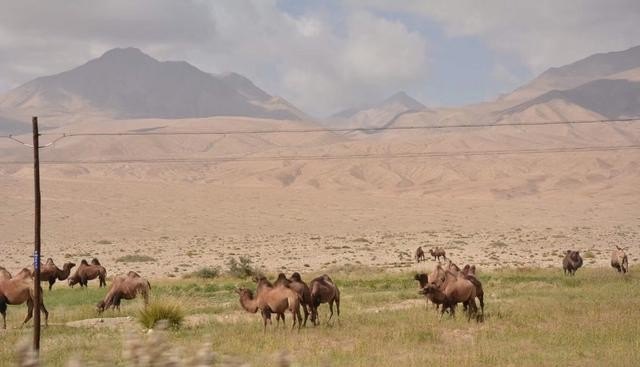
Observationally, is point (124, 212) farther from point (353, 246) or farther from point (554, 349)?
point (554, 349)

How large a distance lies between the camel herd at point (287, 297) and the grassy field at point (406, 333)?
1.47ft

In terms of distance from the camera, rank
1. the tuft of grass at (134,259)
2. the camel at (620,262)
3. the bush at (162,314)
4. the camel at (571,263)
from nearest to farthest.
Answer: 1. the bush at (162,314)
2. the camel at (620,262)
3. the camel at (571,263)
4. the tuft of grass at (134,259)

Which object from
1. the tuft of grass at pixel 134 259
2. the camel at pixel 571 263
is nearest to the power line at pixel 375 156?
the tuft of grass at pixel 134 259

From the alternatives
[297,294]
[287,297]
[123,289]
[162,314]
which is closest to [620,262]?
[297,294]

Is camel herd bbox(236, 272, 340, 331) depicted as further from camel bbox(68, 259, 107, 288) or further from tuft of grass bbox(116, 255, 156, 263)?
tuft of grass bbox(116, 255, 156, 263)

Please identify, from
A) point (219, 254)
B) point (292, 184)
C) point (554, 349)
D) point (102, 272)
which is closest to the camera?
point (554, 349)

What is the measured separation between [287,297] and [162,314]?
304cm

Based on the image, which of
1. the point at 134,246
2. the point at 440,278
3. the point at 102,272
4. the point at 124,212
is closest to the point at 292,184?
the point at 124,212

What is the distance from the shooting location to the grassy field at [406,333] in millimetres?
13023

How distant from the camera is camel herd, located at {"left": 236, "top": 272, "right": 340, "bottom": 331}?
16.5 meters

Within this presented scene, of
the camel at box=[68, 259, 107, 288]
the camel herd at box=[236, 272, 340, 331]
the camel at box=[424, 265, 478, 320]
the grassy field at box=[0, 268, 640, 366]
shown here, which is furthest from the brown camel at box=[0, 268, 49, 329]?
the camel at box=[68, 259, 107, 288]

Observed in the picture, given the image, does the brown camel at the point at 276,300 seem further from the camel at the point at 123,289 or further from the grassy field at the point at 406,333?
the camel at the point at 123,289

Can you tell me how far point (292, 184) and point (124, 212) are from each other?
44114mm

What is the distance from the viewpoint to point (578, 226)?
73438 mm
